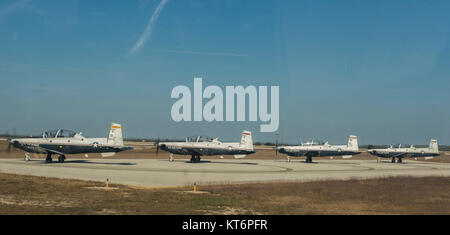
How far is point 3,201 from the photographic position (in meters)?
15.2

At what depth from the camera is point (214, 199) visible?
17.7 metres

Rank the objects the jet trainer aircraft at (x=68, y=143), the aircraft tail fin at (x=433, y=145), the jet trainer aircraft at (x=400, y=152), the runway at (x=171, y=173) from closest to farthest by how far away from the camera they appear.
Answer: the runway at (x=171, y=173) < the jet trainer aircraft at (x=68, y=143) < the jet trainer aircraft at (x=400, y=152) < the aircraft tail fin at (x=433, y=145)

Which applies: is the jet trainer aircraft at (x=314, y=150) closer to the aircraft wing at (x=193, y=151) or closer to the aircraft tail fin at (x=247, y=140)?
the aircraft tail fin at (x=247, y=140)

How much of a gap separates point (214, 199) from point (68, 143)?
84.7 ft

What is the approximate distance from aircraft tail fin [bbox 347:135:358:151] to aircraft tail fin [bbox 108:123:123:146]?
3248 centimetres

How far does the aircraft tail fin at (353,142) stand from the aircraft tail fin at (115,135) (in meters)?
32.5

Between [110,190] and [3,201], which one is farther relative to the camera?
[110,190]

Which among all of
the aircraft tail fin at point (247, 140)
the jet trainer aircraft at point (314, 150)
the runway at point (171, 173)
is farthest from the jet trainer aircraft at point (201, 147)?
the jet trainer aircraft at point (314, 150)

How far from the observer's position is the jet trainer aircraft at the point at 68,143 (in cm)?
3809

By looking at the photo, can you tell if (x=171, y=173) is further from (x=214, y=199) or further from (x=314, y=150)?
(x=314, y=150)

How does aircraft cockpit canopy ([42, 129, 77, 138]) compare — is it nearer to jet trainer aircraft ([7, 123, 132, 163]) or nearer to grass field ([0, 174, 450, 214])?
jet trainer aircraft ([7, 123, 132, 163])
